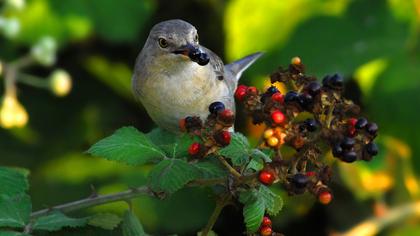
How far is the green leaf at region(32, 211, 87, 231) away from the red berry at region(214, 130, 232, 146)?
0.61 m

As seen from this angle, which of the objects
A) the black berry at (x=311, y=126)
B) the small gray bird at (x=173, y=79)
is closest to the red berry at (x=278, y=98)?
the black berry at (x=311, y=126)

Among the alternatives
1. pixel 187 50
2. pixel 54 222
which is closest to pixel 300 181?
pixel 54 222

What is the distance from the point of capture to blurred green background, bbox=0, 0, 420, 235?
5.20 m

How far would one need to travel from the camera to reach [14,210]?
2.68 m

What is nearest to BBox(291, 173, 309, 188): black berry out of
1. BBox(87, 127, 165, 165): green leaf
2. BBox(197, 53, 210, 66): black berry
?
BBox(87, 127, 165, 165): green leaf

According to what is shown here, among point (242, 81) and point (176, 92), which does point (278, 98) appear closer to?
Answer: point (176, 92)

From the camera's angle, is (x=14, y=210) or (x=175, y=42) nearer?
(x=14, y=210)

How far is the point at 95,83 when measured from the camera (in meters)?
6.44

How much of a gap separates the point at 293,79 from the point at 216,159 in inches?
13.5

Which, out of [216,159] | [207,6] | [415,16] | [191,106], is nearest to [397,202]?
[415,16]

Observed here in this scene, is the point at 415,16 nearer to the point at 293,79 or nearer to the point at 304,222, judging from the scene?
the point at 304,222

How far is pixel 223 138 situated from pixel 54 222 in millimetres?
683

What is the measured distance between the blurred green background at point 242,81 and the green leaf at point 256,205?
2347 millimetres

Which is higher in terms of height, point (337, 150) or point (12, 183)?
point (337, 150)
